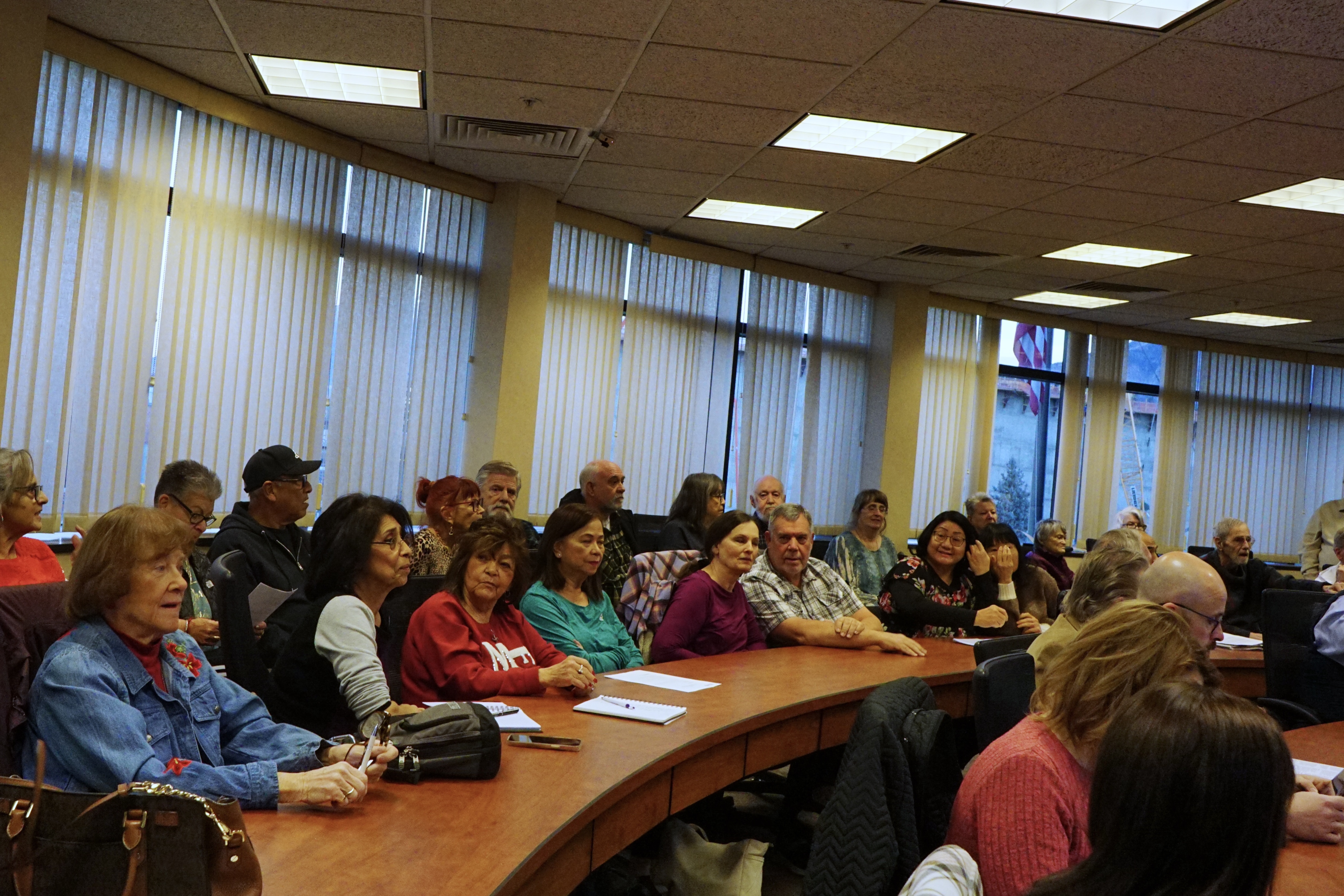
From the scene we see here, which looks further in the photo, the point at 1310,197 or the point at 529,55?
the point at 1310,197

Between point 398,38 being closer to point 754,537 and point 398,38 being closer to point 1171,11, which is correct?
point 754,537

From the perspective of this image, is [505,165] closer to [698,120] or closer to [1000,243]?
[698,120]

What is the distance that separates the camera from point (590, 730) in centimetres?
271

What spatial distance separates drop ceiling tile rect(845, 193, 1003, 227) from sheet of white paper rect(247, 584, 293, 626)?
168 inches

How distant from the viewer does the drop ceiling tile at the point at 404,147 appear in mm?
6191

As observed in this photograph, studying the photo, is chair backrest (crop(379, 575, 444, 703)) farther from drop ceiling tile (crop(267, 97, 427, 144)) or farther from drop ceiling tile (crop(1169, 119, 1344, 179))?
drop ceiling tile (crop(1169, 119, 1344, 179))

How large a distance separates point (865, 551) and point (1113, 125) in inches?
116

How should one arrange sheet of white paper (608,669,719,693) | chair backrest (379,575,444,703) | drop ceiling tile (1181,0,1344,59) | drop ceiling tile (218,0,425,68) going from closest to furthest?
chair backrest (379,575,444,703), sheet of white paper (608,669,719,693), drop ceiling tile (1181,0,1344,59), drop ceiling tile (218,0,425,68)

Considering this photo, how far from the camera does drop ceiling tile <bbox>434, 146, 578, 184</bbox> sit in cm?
632

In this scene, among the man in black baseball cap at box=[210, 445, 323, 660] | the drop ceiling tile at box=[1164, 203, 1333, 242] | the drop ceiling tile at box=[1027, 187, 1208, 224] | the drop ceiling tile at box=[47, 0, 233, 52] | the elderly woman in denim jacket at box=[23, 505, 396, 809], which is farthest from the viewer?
the drop ceiling tile at box=[1164, 203, 1333, 242]

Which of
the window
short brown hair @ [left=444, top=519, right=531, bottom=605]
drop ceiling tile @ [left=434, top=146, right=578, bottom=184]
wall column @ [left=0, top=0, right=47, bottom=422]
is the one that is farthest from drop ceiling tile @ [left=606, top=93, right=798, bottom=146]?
the window

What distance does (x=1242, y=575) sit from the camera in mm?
7594

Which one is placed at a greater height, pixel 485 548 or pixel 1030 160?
pixel 1030 160

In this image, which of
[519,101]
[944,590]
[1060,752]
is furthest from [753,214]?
[1060,752]
